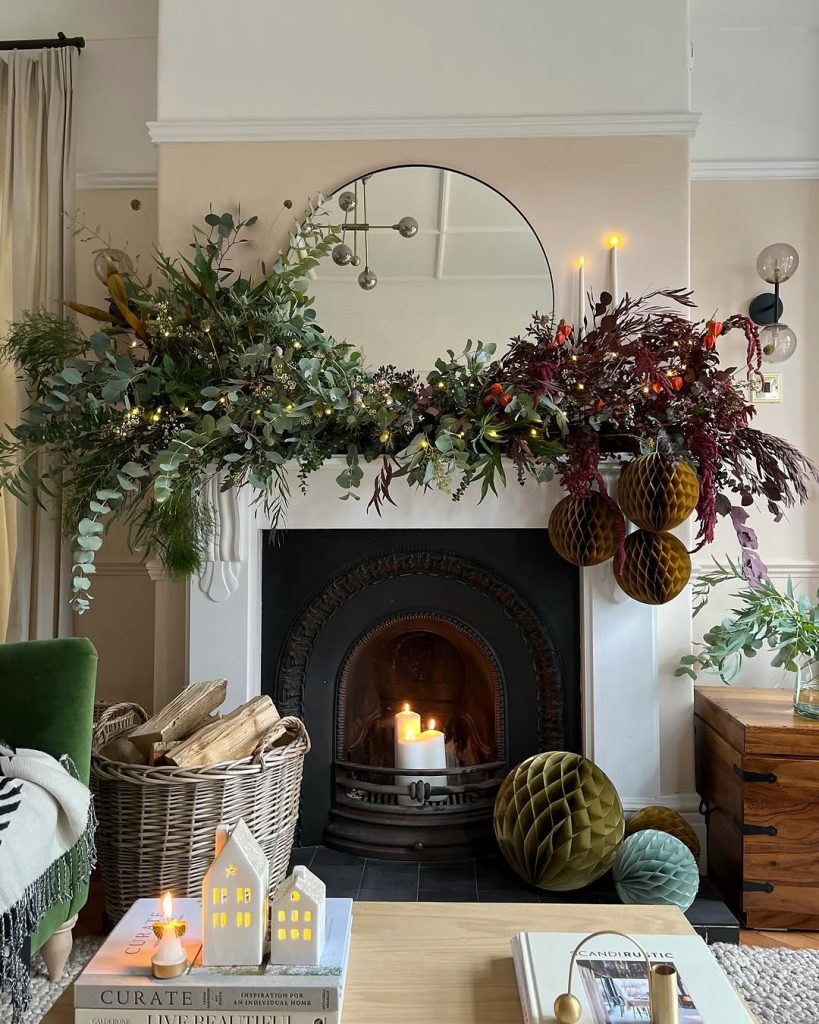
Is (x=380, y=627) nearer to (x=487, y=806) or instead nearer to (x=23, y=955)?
(x=487, y=806)

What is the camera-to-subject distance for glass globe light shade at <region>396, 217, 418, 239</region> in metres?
2.43

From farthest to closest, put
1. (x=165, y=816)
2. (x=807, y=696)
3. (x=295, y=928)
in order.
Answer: (x=807, y=696), (x=165, y=816), (x=295, y=928)

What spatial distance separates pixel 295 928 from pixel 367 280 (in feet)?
6.00

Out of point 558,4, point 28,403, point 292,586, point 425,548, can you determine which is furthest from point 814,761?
point 28,403

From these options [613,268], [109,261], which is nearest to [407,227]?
[613,268]

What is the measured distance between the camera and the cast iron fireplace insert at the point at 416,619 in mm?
2396

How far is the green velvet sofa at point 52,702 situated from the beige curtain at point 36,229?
102 centimetres

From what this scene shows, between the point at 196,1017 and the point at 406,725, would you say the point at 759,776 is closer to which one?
the point at 406,725

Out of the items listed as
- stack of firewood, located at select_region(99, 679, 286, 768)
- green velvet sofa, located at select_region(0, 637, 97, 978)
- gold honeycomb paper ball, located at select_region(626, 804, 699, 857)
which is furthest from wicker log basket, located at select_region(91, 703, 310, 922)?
gold honeycomb paper ball, located at select_region(626, 804, 699, 857)

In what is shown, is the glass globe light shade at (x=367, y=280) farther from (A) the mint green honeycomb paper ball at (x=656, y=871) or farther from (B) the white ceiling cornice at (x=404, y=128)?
(A) the mint green honeycomb paper ball at (x=656, y=871)

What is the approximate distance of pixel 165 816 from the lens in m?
1.91

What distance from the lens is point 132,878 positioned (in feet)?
6.35

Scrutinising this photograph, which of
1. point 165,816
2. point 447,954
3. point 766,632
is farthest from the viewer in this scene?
point 766,632

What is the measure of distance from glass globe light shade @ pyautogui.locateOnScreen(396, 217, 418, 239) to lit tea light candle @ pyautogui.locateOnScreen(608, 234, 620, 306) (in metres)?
0.57
